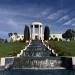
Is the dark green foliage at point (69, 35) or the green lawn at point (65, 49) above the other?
the dark green foliage at point (69, 35)

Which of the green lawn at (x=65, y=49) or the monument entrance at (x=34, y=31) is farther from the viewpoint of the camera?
the monument entrance at (x=34, y=31)

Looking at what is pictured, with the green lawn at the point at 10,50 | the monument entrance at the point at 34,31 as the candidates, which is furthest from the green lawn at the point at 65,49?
the monument entrance at the point at 34,31

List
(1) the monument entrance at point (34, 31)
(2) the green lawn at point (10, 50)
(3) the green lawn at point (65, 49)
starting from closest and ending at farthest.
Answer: (2) the green lawn at point (10, 50) < (3) the green lawn at point (65, 49) < (1) the monument entrance at point (34, 31)

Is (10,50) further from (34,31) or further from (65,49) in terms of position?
(34,31)

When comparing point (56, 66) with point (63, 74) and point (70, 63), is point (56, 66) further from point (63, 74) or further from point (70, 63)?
point (63, 74)

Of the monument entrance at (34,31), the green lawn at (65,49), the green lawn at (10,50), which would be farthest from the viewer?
the monument entrance at (34,31)

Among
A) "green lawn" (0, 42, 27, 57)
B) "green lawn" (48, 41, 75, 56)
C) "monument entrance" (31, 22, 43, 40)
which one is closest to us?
"green lawn" (0, 42, 27, 57)

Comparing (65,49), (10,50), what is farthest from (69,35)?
(10,50)

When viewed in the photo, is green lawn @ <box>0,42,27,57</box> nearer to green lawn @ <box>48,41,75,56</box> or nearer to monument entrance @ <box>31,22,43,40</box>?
green lawn @ <box>48,41,75,56</box>

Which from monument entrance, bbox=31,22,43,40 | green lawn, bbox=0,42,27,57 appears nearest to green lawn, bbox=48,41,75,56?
green lawn, bbox=0,42,27,57

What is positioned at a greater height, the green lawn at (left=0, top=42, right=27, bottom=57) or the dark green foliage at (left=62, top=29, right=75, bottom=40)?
the dark green foliage at (left=62, top=29, right=75, bottom=40)

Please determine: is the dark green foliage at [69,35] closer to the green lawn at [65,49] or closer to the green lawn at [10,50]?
the green lawn at [65,49]

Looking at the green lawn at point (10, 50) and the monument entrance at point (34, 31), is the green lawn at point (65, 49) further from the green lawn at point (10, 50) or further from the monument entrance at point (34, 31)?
the monument entrance at point (34, 31)

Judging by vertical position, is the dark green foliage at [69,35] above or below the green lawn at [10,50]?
above
